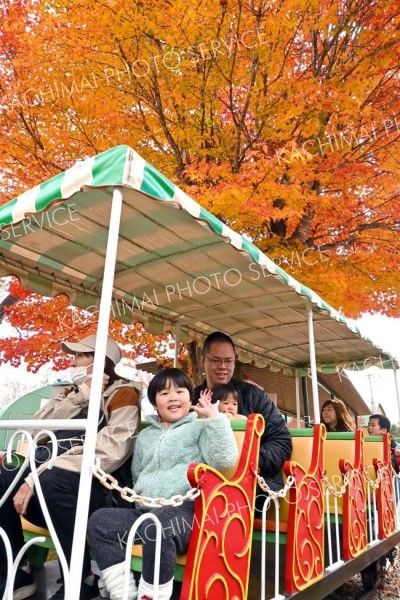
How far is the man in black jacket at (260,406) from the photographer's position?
3.40 metres

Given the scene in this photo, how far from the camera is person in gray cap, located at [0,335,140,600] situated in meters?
2.63

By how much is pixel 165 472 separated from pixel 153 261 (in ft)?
6.82

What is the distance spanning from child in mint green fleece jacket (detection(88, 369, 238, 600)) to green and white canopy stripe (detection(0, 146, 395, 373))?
3.53 ft

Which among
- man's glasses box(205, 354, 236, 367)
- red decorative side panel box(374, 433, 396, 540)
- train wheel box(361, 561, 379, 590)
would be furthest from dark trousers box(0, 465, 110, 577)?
train wheel box(361, 561, 379, 590)

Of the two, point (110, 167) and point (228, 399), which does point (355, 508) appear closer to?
point (228, 399)

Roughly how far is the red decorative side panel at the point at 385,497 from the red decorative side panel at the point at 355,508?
61cm

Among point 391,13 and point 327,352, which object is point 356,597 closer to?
point 327,352

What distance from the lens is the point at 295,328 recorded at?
603cm

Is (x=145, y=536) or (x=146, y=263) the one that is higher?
(x=146, y=263)

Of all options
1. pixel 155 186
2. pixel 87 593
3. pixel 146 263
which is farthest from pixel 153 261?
pixel 87 593

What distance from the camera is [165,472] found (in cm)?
257

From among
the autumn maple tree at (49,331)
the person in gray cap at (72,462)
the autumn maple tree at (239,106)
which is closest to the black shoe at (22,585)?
the person in gray cap at (72,462)

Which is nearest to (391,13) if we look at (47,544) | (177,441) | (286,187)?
(286,187)

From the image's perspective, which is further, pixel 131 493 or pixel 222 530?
pixel 222 530
